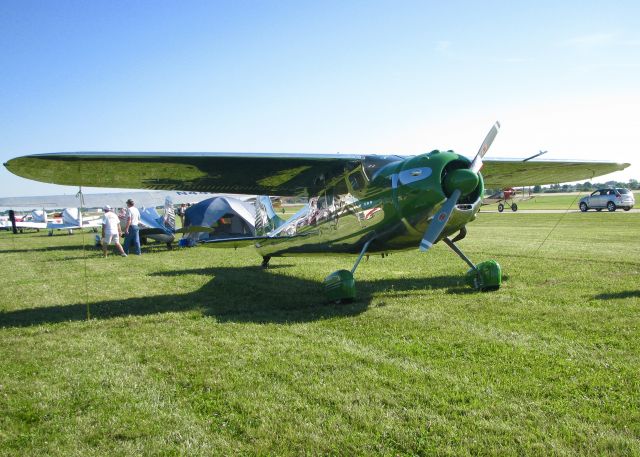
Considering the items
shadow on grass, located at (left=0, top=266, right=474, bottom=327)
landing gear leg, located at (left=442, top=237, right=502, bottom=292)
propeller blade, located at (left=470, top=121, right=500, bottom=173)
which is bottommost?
shadow on grass, located at (left=0, top=266, right=474, bottom=327)

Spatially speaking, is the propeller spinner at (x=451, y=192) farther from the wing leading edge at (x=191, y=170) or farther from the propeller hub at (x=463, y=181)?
the wing leading edge at (x=191, y=170)

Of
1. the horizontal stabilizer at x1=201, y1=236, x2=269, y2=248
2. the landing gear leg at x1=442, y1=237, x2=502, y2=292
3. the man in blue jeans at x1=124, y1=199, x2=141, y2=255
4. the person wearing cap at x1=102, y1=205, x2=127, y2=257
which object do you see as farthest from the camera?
the man in blue jeans at x1=124, y1=199, x2=141, y2=255

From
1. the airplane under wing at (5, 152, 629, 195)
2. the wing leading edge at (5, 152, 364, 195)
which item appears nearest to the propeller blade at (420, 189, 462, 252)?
the airplane under wing at (5, 152, 629, 195)

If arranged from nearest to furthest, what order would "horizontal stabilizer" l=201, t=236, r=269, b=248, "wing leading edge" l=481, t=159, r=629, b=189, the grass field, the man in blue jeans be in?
the grass field < "horizontal stabilizer" l=201, t=236, r=269, b=248 < "wing leading edge" l=481, t=159, r=629, b=189 < the man in blue jeans

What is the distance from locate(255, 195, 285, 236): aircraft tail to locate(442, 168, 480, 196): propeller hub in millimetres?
6714

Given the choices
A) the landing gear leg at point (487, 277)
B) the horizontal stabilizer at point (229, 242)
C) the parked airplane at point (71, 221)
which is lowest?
the parked airplane at point (71, 221)

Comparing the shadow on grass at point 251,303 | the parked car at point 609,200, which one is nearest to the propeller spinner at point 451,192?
the shadow on grass at point 251,303

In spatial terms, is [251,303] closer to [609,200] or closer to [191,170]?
[191,170]

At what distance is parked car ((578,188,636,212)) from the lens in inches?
1534

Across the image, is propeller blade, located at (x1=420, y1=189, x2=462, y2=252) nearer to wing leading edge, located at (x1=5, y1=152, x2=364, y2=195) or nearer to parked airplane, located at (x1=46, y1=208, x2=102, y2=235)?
wing leading edge, located at (x1=5, y1=152, x2=364, y2=195)

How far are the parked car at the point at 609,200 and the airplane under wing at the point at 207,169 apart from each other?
3236 cm

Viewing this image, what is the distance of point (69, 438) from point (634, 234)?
2106 cm

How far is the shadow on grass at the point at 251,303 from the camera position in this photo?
7.36 meters

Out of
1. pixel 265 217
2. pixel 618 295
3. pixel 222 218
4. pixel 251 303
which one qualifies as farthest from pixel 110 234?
pixel 618 295
